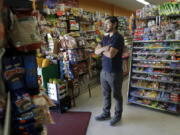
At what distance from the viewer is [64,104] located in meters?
3.27

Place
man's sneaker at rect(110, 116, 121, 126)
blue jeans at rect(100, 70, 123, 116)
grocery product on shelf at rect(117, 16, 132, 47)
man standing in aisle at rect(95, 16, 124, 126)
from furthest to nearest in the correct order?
grocery product on shelf at rect(117, 16, 132, 47)
man's sneaker at rect(110, 116, 121, 126)
blue jeans at rect(100, 70, 123, 116)
man standing in aisle at rect(95, 16, 124, 126)

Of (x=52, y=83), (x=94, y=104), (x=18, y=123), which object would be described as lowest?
(x=94, y=104)

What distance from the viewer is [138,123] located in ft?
8.86

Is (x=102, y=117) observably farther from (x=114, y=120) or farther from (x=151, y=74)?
(x=151, y=74)

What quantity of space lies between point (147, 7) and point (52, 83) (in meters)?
2.41

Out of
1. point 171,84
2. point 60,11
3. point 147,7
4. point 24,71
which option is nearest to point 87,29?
point 60,11

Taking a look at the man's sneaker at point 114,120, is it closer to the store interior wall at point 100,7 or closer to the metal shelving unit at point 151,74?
→ the metal shelving unit at point 151,74

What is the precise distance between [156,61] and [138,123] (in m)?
1.22

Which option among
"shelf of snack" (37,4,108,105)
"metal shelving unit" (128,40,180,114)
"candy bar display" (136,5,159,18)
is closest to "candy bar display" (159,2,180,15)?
→ "candy bar display" (136,5,159,18)

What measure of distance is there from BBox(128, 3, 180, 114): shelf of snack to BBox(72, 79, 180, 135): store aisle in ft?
0.51

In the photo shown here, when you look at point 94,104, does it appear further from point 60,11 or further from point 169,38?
point 60,11

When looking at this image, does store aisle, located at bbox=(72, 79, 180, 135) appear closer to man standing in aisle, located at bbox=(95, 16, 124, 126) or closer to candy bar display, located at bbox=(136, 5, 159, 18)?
man standing in aisle, located at bbox=(95, 16, 124, 126)

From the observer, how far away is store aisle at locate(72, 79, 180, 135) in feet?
8.14

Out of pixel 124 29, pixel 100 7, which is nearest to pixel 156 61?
pixel 124 29
